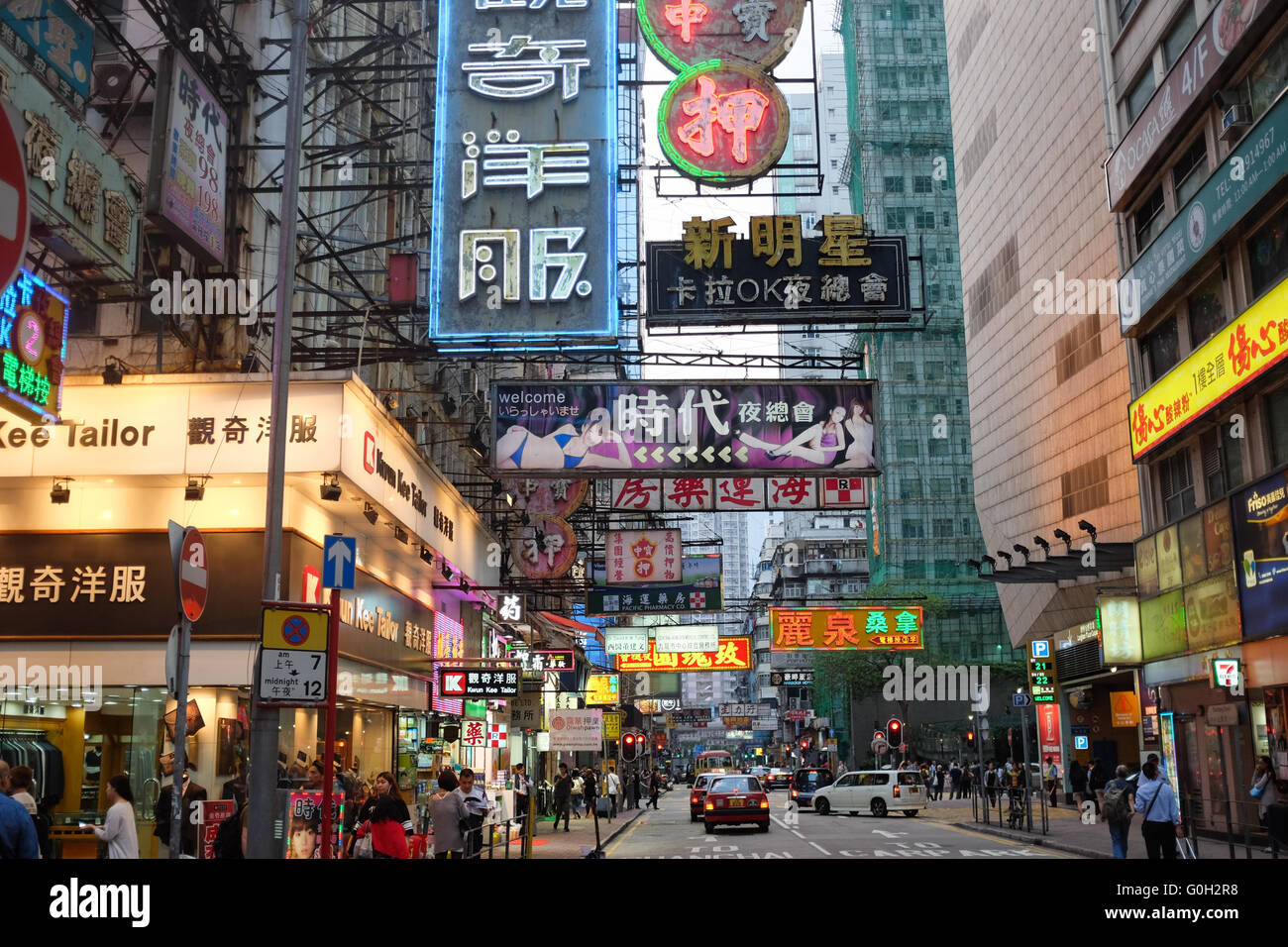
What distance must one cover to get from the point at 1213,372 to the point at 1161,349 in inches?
206

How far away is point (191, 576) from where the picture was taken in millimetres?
8984

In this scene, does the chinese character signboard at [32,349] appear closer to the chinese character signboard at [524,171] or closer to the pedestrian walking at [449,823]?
the pedestrian walking at [449,823]

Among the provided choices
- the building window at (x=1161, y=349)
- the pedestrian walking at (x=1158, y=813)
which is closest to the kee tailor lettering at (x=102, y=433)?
the pedestrian walking at (x=1158, y=813)

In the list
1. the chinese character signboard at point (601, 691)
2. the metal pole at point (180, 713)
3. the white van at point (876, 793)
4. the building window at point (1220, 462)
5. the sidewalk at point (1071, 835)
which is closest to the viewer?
the metal pole at point (180, 713)

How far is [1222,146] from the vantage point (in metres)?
23.8

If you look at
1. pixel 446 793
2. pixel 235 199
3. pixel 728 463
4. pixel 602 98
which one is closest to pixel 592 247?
pixel 602 98

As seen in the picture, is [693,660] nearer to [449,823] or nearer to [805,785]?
[805,785]

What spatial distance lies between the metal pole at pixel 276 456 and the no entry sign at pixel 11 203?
8.10 metres

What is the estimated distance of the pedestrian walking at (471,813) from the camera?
15055 mm

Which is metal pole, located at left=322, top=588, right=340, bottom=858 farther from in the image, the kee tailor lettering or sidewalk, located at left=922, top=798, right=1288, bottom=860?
sidewalk, located at left=922, top=798, right=1288, bottom=860

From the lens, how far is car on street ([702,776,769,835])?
30969 millimetres

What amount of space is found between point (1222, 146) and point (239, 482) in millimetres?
19730

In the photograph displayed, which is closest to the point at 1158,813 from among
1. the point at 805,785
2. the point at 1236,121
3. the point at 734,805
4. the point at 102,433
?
the point at 1236,121
